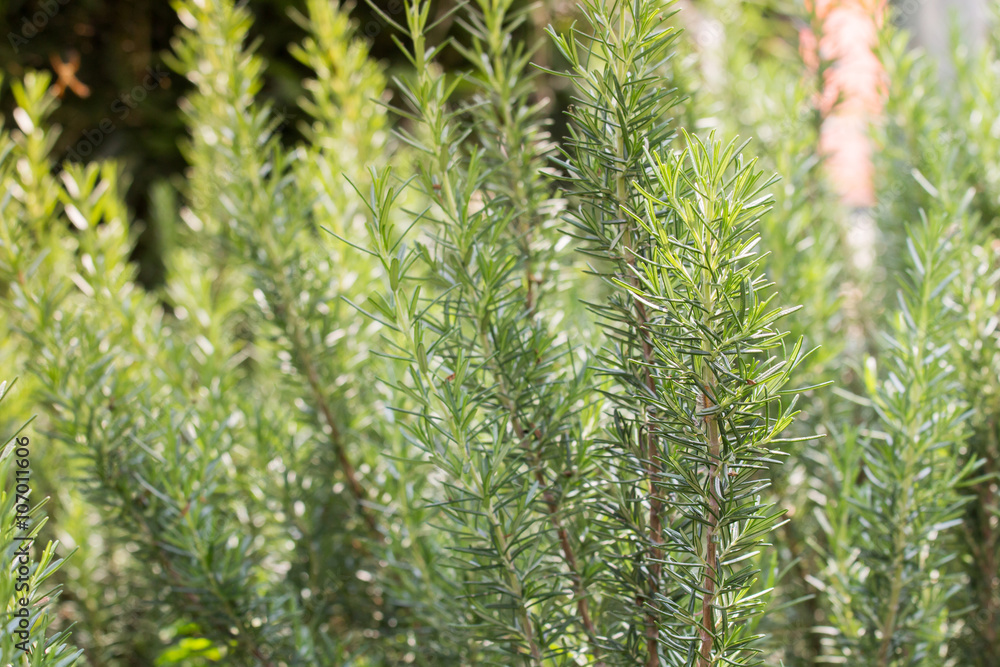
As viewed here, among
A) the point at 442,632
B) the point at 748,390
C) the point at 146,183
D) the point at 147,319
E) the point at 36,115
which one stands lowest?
the point at 442,632

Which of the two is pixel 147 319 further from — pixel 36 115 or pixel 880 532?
pixel 880 532

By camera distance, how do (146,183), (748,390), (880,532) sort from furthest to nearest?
(146,183)
(880,532)
(748,390)

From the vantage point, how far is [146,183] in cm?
172

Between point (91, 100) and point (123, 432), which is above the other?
point (91, 100)

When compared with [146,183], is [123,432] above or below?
below

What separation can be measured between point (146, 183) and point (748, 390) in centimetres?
178

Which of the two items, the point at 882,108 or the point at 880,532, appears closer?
the point at 880,532

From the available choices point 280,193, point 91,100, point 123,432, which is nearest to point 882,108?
point 280,193

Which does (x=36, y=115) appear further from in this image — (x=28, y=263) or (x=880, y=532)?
(x=880, y=532)

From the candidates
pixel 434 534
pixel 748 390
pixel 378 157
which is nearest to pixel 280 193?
pixel 378 157

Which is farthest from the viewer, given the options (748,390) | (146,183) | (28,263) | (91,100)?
(146,183)

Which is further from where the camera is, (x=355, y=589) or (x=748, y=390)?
(x=355, y=589)

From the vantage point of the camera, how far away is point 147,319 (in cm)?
71

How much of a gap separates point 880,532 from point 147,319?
67cm
